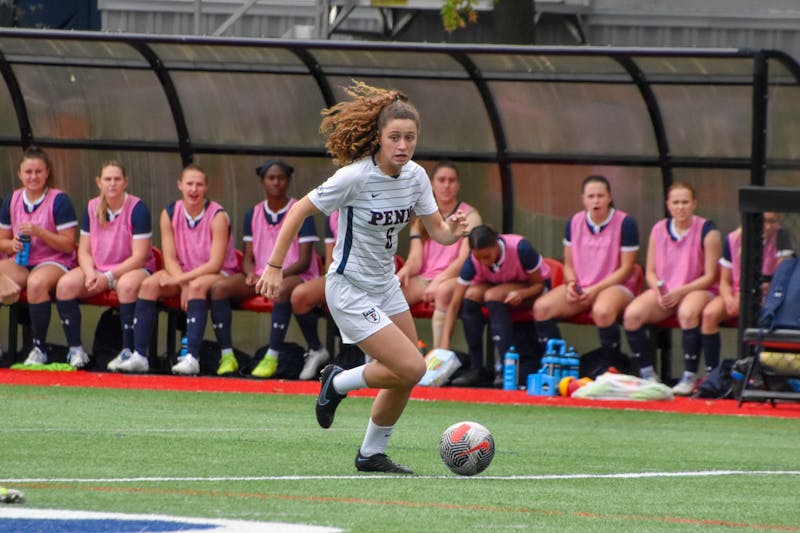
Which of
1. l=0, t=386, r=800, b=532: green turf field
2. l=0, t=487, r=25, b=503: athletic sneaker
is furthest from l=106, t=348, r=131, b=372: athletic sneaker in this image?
l=0, t=487, r=25, b=503: athletic sneaker

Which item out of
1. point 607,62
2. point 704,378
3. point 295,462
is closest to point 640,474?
point 295,462

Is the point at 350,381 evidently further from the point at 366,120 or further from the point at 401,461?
the point at 366,120

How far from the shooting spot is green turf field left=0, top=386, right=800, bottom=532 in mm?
5910

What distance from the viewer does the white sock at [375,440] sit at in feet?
24.5

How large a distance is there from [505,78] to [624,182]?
1436 mm

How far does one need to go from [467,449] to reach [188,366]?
7181 millimetres

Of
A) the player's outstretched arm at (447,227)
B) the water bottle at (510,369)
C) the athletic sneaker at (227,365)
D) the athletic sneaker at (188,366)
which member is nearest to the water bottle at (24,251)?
the athletic sneaker at (188,366)

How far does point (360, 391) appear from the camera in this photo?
13211 millimetres

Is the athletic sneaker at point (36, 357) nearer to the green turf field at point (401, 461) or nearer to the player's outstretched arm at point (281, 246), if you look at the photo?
the green turf field at point (401, 461)

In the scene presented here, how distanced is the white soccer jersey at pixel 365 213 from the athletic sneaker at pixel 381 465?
77 centimetres

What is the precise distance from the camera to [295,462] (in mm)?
7734

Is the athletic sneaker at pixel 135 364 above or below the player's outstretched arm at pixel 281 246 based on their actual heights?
below

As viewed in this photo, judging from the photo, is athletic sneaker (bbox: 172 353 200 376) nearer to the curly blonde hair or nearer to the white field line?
the curly blonde hair

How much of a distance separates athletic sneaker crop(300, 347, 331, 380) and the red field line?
0.70 feet
